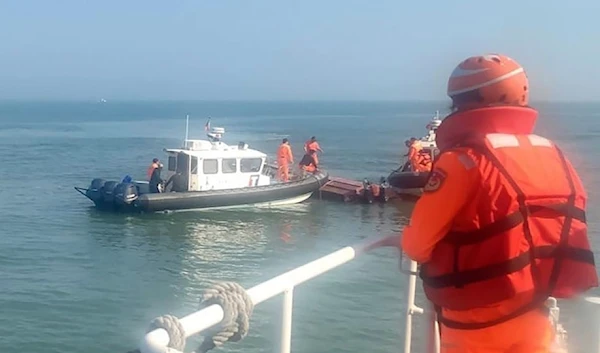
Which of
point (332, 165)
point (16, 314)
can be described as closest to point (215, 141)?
point (16, 314)

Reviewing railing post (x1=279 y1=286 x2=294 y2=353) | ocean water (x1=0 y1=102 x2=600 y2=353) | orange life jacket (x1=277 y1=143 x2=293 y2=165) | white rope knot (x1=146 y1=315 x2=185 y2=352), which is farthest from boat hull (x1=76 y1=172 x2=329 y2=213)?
white rope knot (x1=146 y1=315 x2=185 y2=352)

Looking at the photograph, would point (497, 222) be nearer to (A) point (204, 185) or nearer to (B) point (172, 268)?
(B) point (172, 268)

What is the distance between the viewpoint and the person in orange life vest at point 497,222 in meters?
1.96

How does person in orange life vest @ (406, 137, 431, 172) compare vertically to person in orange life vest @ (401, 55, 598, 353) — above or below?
below

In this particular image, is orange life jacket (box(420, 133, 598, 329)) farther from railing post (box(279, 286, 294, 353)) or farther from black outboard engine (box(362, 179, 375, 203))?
black outboard engine (box(362, 179, 375, 203))

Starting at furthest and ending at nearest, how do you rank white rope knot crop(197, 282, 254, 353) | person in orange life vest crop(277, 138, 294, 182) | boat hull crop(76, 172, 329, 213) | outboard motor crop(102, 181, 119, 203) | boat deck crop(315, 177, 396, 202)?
1. boat deck crop(315, 177, 396, 202)
2. person in orange life vest crop(277, 138, 294, 182)
3. outboard motor crop(102, 181, 119, 203)
4. boat hull crop(76, 172, 329, 213)
5. white rope knot crop(197, 282, 254, 353)

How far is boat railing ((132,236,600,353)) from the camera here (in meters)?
1.63

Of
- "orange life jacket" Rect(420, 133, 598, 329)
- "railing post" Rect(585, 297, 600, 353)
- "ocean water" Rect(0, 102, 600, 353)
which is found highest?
"orange life jacket" Rect(420, 133, 598, 329)

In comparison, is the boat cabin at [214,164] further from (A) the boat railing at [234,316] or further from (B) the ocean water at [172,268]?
(A) the boat railing at [234,316]

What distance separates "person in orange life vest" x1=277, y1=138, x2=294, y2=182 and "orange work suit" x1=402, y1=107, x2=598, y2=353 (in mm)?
19765

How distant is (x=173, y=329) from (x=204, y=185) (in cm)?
1911

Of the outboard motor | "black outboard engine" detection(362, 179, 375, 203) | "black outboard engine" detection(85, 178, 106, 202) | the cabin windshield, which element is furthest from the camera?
"black outboard engine" detection(362, 179, 375, 203)

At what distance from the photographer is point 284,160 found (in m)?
22.4

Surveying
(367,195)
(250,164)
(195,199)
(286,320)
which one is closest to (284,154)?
(250,164)
